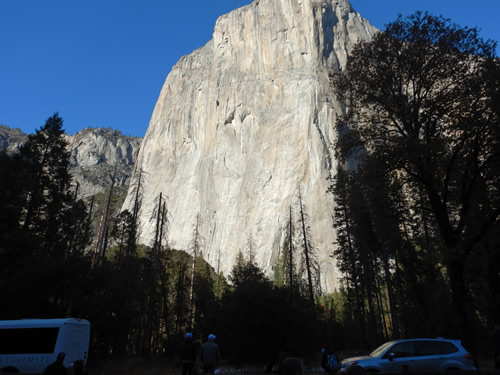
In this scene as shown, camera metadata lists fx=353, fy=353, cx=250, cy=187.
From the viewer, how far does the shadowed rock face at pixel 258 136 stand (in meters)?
78.2

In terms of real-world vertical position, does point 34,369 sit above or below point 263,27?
below

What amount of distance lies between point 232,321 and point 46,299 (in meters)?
11.5

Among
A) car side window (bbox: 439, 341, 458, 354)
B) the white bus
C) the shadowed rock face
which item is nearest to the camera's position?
car side window (bbox: 439, 341, 458, 354)

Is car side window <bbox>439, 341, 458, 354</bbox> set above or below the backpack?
above

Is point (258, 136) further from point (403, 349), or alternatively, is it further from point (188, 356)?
point (188, 356)

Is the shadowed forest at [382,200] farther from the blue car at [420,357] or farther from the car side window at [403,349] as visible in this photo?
the car side window at [403,349]

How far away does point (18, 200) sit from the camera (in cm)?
2452

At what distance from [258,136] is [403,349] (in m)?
81.2

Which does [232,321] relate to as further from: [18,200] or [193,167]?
[193,167]

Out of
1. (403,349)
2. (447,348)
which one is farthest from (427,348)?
(403,349)

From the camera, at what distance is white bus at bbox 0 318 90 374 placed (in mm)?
13711

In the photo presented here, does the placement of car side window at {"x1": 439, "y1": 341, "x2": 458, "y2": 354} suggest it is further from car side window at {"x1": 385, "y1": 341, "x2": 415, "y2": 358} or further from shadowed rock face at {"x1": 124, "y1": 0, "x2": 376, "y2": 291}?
shadowed rock face at {"x1": 124, "y1": 0, "x2": 376, "y2": 291}

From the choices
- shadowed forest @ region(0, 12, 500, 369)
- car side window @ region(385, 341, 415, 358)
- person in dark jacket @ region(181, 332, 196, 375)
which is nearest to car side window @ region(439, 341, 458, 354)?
car side window @ region(385, 341, 415, 358)

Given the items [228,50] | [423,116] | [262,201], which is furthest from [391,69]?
[228,50]
